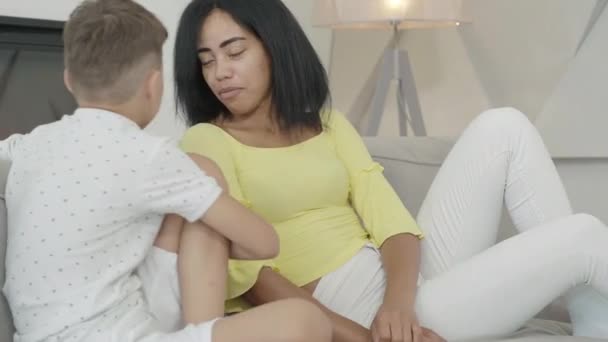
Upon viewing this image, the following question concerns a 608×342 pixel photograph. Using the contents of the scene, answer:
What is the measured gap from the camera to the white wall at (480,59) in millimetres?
2754

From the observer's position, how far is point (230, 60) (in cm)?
152

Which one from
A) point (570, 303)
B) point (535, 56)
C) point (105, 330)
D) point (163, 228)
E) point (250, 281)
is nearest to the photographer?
point (105, 330)

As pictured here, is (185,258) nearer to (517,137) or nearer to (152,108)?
(152,108)

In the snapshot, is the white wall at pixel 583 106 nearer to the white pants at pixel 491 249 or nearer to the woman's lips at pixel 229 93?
the white pants at pixel 491 249

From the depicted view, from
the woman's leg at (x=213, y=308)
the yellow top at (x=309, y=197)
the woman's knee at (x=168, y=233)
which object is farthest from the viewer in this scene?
the yellow top at (x=309, y=197)

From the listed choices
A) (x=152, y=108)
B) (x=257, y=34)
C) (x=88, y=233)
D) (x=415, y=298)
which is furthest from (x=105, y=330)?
(x=257, y=34)

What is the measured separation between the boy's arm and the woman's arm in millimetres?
222

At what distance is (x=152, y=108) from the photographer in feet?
3.76

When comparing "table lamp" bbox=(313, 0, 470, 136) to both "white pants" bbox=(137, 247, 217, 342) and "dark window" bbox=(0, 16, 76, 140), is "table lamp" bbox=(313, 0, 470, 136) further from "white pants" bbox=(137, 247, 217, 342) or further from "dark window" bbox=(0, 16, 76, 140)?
"white pants" bbox=(137, 247, 217, 342)

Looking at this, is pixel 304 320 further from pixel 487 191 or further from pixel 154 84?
pixel 487 191

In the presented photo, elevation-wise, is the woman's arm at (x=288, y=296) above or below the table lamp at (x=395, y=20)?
below

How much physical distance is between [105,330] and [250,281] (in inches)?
13.5

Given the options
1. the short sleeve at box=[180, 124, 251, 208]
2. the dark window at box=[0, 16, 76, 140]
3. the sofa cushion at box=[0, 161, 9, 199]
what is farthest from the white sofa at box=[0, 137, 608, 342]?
the dark window at box=[0, 16, 76, 140]

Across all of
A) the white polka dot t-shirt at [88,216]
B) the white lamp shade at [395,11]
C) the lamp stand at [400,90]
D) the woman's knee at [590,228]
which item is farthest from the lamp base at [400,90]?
the white polka dot t-shirt at [88,216]
